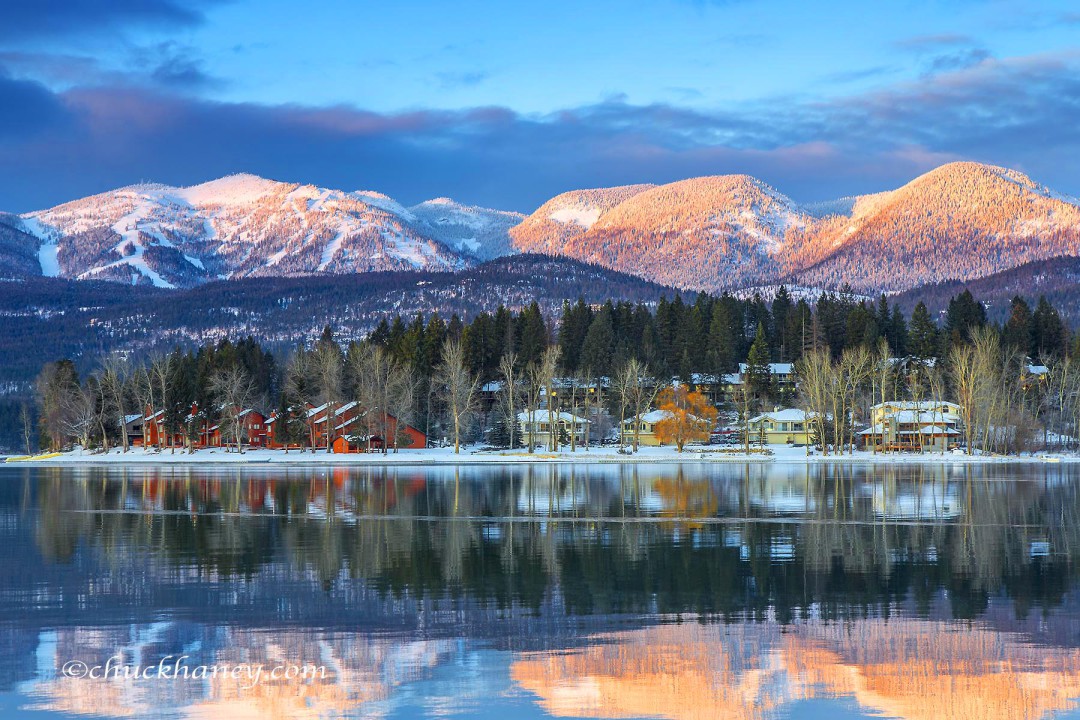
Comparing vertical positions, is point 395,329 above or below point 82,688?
above

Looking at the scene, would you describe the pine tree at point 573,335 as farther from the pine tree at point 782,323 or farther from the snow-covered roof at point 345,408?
the snow-covered roof at point 345,408

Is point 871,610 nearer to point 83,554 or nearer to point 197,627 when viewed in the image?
point 197,627

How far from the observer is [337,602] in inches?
895

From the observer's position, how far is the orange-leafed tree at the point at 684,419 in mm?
115188

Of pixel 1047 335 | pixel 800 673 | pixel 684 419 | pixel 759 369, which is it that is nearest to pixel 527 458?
pixel 684 419

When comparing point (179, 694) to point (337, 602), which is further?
point (337, 602)

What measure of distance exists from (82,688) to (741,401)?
136070mm

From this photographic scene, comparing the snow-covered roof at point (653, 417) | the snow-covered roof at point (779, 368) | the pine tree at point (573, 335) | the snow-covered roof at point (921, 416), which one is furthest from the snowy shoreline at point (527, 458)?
the snow-covered roof at point (779, 368)

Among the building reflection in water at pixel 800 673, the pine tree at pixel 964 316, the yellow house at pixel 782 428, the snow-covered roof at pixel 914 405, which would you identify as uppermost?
the pine tree at pixel 964 316

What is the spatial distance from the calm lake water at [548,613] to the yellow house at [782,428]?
306 ft

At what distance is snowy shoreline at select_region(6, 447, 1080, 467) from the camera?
99.4m

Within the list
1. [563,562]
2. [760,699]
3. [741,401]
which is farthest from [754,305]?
[760,699]

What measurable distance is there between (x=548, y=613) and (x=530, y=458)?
269 feet

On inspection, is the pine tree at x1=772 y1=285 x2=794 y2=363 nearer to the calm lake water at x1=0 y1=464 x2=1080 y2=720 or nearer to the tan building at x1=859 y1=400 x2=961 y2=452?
the tan building at x1=859 y1=400 x2=961 y2=452
